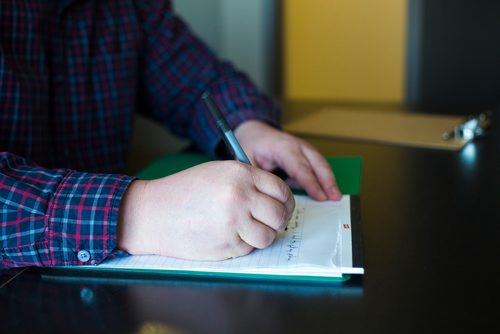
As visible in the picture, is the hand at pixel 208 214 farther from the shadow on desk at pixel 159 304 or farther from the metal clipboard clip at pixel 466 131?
the metal clipboard clip at pixel 466 131

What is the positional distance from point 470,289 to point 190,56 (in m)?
0.78

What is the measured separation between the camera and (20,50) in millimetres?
892

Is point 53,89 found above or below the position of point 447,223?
above

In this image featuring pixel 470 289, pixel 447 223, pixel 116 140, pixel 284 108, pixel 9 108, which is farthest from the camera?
pixel 284 108

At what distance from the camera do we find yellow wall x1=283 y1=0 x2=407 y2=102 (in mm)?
2934

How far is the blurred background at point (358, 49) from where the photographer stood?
6.20 feet

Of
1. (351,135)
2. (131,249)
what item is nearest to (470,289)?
(131,249)

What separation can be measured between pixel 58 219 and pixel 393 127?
0.79 m

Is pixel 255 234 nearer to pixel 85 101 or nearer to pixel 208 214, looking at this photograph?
pixel 208 214

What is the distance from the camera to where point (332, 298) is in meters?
0.49

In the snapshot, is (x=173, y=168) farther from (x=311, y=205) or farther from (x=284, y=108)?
(x=284, y=108)

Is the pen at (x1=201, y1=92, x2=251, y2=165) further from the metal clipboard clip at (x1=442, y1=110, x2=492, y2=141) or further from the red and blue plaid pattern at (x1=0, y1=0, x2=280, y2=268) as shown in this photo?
the metal clipboard clip at (x1=442, y1=110, x2=492, y2=141)

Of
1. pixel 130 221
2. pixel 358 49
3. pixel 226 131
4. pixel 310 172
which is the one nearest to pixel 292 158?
pixel 310 172

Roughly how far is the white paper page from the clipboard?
1.63 feet
